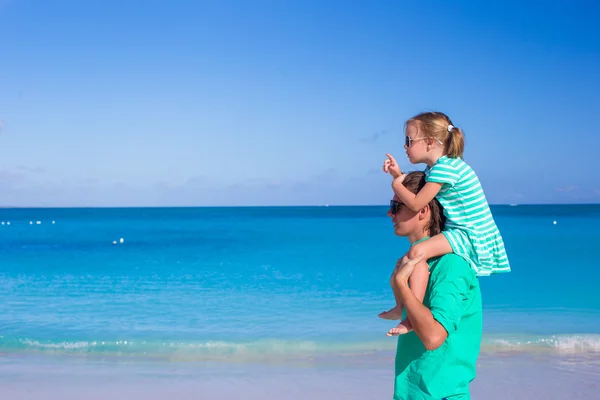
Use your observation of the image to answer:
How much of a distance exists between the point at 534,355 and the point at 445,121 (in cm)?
610

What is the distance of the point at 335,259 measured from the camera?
23.0 m

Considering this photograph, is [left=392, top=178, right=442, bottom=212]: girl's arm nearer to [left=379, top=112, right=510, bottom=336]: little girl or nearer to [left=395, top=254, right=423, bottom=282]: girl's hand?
[left=379, top=112, right=510, bottom=336]: little girl

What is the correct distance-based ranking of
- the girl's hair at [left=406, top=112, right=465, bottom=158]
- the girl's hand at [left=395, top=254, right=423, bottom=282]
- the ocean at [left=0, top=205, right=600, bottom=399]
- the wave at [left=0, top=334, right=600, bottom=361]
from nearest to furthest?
1. the girl's hand at [left=395, top=254, right=423, bottom=282]
2. the girl's hair at [left=406, top=112, right=465, bottom=158]
3. the ocean at [left=0, top=205, right=600, bottom=399]
4. the wave at [left=0, top=334, right=600, bottom=361]

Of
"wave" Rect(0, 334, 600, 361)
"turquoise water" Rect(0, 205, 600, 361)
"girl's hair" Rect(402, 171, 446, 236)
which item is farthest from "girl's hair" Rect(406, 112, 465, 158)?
"turquoise water" Rect(0, 205, 600, 361)

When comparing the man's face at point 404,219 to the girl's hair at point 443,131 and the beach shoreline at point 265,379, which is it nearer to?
the girl's hair at point 443,131

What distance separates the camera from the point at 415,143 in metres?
2.36

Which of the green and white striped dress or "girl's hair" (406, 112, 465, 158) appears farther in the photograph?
"girl's hair" (406, 112, 465, 158)

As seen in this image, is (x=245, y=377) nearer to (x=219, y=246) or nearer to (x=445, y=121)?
(x=445, y=121)

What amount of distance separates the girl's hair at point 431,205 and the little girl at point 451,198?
2 centimetres

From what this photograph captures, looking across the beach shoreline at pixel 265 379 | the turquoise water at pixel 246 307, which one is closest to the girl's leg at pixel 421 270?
the beach shoreline at pixel 265 379

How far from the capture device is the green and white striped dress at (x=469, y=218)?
7.09 feet

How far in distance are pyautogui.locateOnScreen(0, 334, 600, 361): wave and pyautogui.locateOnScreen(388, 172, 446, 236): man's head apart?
5741 millimetres

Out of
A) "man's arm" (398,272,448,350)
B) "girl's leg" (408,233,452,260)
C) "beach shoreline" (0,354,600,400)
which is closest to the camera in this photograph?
"man's arm" (398,272,448,350)

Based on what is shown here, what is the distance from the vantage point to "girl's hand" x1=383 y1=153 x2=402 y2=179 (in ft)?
8.00
